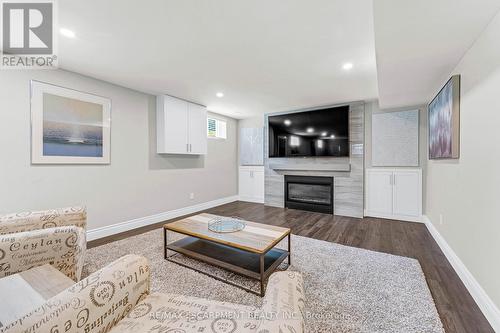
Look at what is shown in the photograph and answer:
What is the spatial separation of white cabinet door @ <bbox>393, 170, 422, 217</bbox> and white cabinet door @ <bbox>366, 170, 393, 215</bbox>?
0.10 m

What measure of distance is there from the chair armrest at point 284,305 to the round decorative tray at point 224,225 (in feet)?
4.09

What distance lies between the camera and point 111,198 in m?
3.35

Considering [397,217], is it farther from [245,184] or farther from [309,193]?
[245,184]

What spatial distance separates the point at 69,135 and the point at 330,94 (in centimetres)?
404

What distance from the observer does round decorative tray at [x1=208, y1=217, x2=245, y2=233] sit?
7.34 ft

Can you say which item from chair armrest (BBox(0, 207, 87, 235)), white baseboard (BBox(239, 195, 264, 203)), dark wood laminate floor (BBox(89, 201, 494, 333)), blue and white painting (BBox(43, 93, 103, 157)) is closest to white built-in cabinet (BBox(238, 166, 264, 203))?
white baseboard (BBox(239, 195, 264, 203))

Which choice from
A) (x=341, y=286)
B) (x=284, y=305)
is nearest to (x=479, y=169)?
(x=341, y=286)

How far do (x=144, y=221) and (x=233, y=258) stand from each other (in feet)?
7.65

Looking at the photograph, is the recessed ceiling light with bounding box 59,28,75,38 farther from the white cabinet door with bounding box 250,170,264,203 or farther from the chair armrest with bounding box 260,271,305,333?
the white cabinet door with bounding box 250,170,264,203

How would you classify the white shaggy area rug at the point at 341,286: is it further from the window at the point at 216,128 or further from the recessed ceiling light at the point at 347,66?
the window at the point at 216,128

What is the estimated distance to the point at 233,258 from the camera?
85.0 inches

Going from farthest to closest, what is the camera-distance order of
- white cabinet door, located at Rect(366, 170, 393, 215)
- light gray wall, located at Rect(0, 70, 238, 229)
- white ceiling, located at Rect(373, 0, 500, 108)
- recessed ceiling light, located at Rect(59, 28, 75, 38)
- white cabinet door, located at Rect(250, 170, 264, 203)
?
1. white cabinet door, located at Rect(250, 170, 264, 203)
2. white cabinet door, located at Rect(366, 170, 393, 215)
3. light gray wall, located at Rect(0, 70, 238, 229)
4. recessed ceiling light, located at Rect(59, 28, 75, 38)
5. white ceiling, located at Rect(373, 0, 500, 108)

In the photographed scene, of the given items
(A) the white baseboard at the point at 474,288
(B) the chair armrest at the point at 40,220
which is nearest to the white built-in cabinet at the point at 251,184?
(A) the white baseboard at the point at 474,288

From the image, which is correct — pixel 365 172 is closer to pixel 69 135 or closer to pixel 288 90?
pixel 288 90
